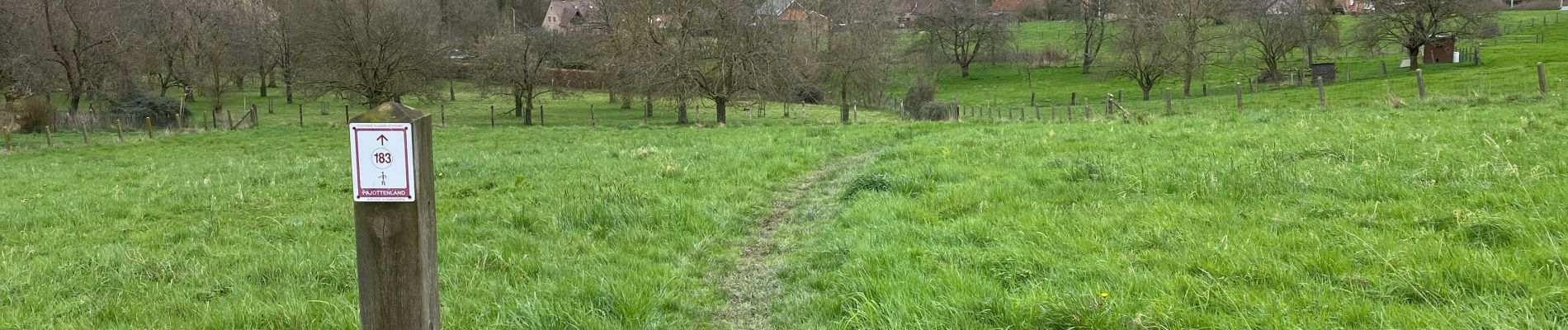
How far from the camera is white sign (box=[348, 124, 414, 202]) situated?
112 inches

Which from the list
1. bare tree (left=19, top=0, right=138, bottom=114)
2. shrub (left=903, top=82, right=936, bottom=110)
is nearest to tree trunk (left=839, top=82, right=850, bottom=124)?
shrub (left=903, top=82, right=936, bottom=110)

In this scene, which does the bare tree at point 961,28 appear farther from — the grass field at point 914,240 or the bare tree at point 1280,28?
the grass field at point 914,240

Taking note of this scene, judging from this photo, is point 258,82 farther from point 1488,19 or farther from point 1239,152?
point 1488,19

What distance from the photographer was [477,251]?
18.7ft

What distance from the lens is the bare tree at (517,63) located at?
44125mm

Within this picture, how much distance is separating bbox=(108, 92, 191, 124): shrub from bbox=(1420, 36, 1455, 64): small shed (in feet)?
227

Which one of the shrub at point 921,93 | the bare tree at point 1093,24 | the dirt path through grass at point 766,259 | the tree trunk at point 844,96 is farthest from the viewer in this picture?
the bare tree at point 1093,24

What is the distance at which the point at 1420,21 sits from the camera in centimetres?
4516

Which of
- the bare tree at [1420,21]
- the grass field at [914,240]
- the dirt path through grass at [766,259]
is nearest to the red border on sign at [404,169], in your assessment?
the grass field at [914,240]

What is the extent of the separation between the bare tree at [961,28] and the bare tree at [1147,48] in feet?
74.7

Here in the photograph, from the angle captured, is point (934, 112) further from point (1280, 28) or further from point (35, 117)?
point (35, 117)

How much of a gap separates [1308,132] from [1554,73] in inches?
1247

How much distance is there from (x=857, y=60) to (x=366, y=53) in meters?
25.6

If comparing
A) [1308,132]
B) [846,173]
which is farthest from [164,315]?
[1308,132]
